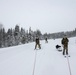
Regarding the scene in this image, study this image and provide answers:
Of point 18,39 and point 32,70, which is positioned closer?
point 32,70

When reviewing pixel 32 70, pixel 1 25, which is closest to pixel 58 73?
pixel 32 70

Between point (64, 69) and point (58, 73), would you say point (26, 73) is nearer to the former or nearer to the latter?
point (58, 73)

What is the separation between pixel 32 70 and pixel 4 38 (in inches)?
2653

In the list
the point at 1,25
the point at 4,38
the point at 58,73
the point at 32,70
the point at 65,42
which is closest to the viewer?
the point at 58,73

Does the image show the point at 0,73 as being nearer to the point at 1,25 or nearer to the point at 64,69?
the point at 64,69

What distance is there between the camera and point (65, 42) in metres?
13.6

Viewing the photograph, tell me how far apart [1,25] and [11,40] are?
19.5 metres

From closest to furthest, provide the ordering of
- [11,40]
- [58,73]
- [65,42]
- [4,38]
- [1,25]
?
1. [58,73]
2. [65,42]
3. [11,40]
4. [4,38]
5. [1,25]

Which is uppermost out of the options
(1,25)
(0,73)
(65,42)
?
(1,25)

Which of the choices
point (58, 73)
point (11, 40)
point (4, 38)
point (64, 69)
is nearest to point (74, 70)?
point (64, 69)

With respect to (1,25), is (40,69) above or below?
below

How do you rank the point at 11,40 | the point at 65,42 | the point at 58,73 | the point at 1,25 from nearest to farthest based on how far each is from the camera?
the point at 58,73
the point at 65,42
the point at 11,40
the point at 1,25

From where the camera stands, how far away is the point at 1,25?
265ft

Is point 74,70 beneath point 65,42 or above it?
beneath
